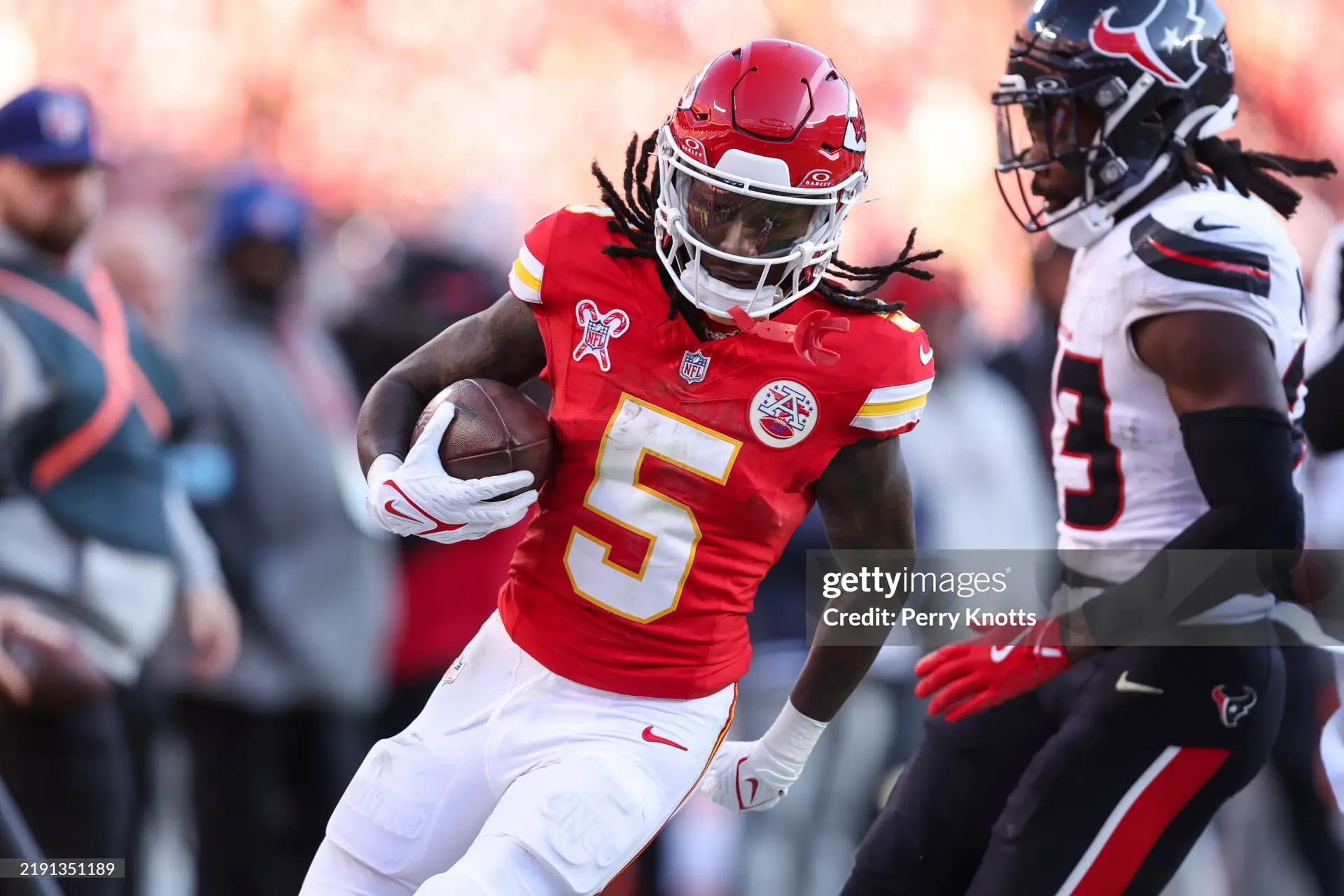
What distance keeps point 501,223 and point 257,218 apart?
192 centimetres

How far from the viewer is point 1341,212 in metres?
7.92

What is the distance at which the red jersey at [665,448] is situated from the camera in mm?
2750

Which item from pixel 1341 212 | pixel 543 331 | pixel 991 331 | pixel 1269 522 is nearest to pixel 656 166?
pixel 543 331

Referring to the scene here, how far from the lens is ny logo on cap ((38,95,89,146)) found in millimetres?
4234

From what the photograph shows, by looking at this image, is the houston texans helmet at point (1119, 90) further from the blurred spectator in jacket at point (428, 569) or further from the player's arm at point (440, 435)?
the blurred spectator in jacket at point (428, 569)

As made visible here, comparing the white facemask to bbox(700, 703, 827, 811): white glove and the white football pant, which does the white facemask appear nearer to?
the white football pant

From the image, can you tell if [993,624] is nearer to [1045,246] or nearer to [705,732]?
[705,732]

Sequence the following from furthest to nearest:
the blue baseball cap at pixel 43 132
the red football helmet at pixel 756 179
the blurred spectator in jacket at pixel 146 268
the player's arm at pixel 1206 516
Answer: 1. the blurred spectator in jacket at pixel 146 268
2. the blue baseball cap at pixel 43 132
3. the player's arm at pixel 1206 516
4. the red football helmet at pixel 756 179

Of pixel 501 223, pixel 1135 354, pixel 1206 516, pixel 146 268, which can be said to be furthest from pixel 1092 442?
pixel 501 223

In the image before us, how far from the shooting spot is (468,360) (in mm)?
2916

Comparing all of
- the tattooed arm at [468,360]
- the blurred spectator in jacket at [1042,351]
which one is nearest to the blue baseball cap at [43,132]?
the tattooed arm at [468,360]

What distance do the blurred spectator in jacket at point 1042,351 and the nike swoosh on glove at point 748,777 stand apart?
10.2 ft
